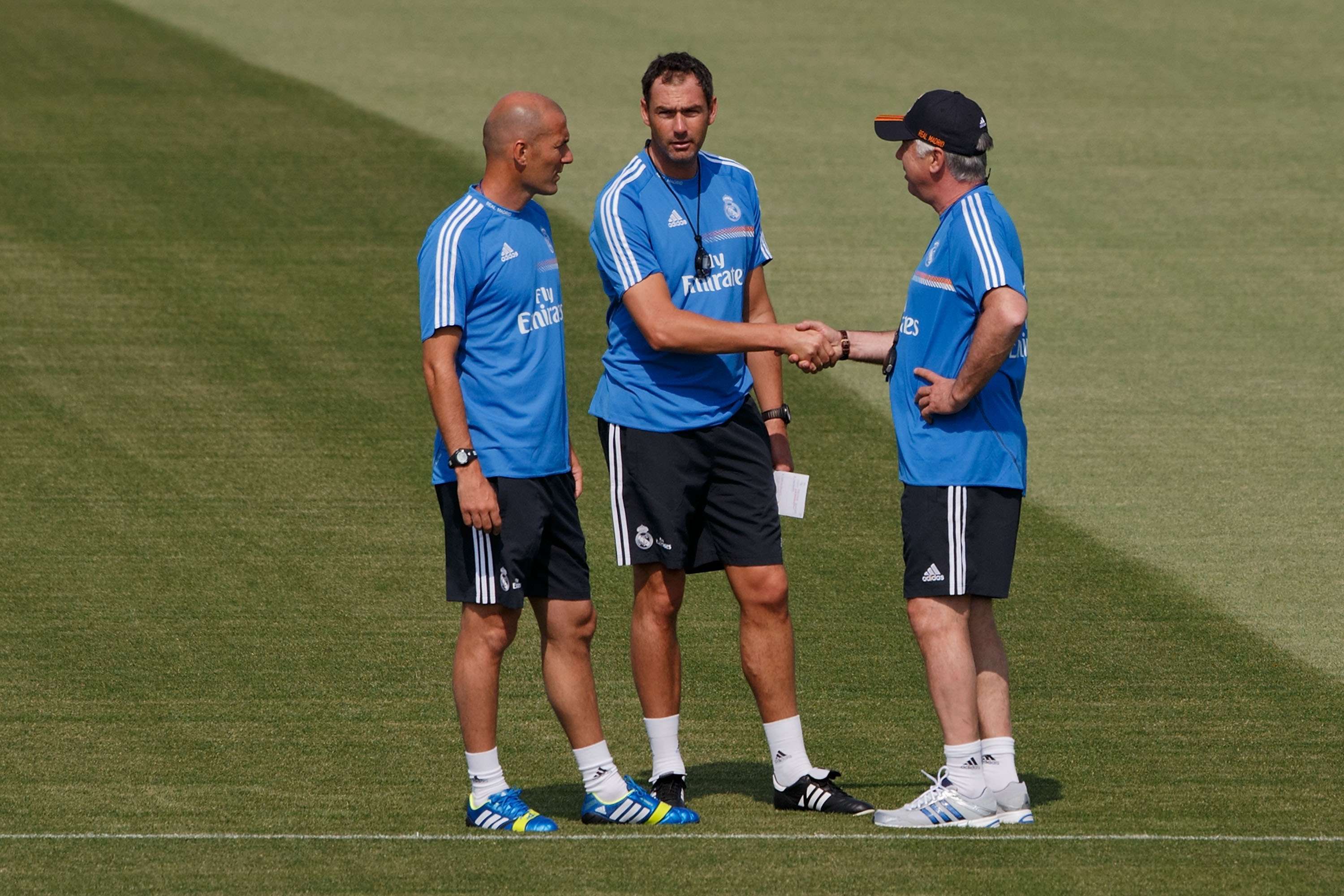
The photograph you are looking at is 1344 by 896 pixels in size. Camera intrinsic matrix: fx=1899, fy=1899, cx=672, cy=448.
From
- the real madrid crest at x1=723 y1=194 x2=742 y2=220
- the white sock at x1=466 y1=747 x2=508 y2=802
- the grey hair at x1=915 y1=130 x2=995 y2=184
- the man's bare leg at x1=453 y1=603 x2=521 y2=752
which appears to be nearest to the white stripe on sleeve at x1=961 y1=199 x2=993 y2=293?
the grey hair at x1=915 y1=130 x2=995 y2=184

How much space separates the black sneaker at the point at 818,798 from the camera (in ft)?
20.1

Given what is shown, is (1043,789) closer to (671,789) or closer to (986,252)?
(671,789)

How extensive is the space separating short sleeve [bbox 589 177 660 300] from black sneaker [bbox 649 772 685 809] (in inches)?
62.6

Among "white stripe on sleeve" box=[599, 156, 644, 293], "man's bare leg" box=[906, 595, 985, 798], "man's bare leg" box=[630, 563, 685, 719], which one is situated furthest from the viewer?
"man's bare leg" box=[630, 563, 685, 719]

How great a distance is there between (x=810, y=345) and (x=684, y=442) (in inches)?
21.4

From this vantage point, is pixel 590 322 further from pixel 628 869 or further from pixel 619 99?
pixel 628 869

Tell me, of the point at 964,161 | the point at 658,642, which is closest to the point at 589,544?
the point at 658,642

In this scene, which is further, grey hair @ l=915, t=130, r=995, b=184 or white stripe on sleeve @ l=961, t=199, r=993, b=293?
grey hair @ l=915, t=130, r=995, b=184

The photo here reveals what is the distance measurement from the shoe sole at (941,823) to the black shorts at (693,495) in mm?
896

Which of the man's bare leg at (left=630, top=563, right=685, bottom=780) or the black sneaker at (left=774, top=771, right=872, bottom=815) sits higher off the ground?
the man's bare leg at (left=630, top=563, right=685, bottom=780)

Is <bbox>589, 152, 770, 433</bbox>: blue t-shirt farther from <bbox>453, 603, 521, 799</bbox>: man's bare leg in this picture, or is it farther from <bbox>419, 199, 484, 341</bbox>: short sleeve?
<bbox>453, 603, 521, 799</bbox>: man's bare leg

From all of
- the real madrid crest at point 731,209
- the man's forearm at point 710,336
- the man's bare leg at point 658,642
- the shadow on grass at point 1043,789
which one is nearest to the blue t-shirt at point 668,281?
the real madrid crest at point 731,209

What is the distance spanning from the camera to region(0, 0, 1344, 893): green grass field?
5.77 metres

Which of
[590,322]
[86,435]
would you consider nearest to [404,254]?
[590,322]
